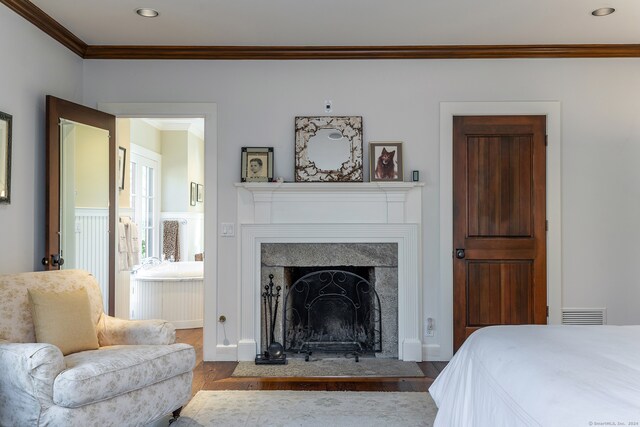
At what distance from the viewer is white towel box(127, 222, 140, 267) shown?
481cm

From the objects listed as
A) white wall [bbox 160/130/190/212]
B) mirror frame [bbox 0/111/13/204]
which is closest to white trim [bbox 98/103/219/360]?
mirror frame [bbox 0/111/13/204]

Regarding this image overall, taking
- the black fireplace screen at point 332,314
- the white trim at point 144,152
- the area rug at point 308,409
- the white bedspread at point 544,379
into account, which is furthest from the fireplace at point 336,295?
the white trim at point 144,152

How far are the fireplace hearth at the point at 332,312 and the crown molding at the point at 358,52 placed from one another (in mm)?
1801

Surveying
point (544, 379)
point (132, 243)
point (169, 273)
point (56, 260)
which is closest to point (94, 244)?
point (56, 260)

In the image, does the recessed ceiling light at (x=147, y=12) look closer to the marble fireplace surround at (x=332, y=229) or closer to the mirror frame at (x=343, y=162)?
the mirror frame at (x=343, y=162)

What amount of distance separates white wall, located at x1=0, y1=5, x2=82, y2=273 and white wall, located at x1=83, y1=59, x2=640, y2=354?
2.05 feet

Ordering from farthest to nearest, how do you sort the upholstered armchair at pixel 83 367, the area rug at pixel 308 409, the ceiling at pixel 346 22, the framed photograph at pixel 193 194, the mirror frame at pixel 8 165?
the framed photograph at pixel 193 194
the ceiling at pixel 346 22
the mirror frame at pixel 8 165
the area rug at pixel 308 409
the upholstered armchair at pixel 83 367

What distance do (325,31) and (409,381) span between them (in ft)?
8.66

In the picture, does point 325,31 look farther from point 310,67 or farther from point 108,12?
point 108,12

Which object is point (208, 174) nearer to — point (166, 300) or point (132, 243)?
point (132, 243)

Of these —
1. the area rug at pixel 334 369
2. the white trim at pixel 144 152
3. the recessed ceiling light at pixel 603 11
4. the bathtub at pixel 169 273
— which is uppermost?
the recessed ceiling light at pixel 603 11

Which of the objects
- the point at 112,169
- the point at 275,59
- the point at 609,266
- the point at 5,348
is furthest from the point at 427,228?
the point at 5,348

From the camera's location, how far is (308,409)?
2.97 metres

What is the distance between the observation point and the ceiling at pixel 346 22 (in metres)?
3.20
